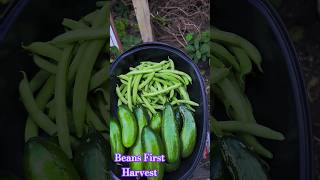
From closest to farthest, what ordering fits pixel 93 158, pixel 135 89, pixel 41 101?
pixel 135 89
pixel 93 158
pixel 41 101

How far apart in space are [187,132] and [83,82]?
594mm

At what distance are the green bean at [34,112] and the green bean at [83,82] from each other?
14 cm

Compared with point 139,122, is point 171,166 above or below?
below

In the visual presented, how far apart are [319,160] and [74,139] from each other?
1.33m

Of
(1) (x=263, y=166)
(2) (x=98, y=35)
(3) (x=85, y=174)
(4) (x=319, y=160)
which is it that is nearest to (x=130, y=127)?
(3) (x=85, y=174)

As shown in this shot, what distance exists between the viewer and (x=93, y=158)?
275 centimetres

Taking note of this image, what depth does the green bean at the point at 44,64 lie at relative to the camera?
9.45 feet

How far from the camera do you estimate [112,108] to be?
8.68ft

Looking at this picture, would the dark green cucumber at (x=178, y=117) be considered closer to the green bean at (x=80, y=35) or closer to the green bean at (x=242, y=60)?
the green bean at (x=242, y=60)

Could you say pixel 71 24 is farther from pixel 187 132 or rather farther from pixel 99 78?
pixel 187 132

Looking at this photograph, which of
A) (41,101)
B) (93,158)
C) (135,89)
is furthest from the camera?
(41,101)

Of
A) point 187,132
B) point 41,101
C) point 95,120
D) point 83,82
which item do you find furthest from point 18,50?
point 187,132

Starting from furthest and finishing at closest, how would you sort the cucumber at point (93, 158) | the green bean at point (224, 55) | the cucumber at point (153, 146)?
the green bean at point (224, 55)
the cucumber at point (93, 158)
the cucumber at point (153, 146)

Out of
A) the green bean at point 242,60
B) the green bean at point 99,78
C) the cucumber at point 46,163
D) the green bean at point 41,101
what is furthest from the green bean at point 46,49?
the green bean at point 242,60
